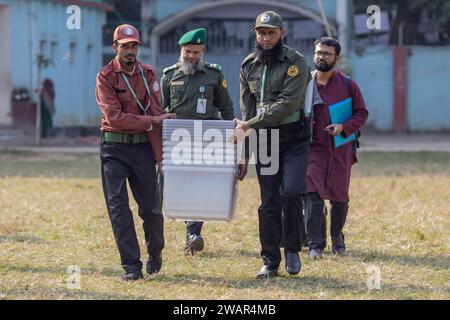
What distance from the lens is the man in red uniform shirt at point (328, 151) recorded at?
10.1 m

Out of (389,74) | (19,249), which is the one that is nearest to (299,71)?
(19,249)

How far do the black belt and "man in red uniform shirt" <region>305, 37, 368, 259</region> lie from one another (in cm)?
206

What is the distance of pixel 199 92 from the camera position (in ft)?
33.3

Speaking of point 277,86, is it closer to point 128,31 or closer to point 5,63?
point 128,31

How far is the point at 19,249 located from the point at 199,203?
2573mm

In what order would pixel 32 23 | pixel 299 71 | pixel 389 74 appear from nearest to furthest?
pixel 299 71
pixel 32 23
pixel 389 74

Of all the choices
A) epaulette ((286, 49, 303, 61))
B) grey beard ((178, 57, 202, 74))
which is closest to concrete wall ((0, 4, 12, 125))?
grey beard ((178, 57, 202, 74))

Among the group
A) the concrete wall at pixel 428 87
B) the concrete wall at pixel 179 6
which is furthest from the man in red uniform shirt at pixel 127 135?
the concrete wall at pixel 428 87

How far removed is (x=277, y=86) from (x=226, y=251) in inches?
90.6

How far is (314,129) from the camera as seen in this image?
10305 mm

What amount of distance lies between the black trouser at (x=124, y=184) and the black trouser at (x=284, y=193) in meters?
0.85

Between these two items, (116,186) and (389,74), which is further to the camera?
(389,74)

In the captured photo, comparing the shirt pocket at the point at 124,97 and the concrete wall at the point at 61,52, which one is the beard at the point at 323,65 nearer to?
the shirt pocket at the point at 124,97
